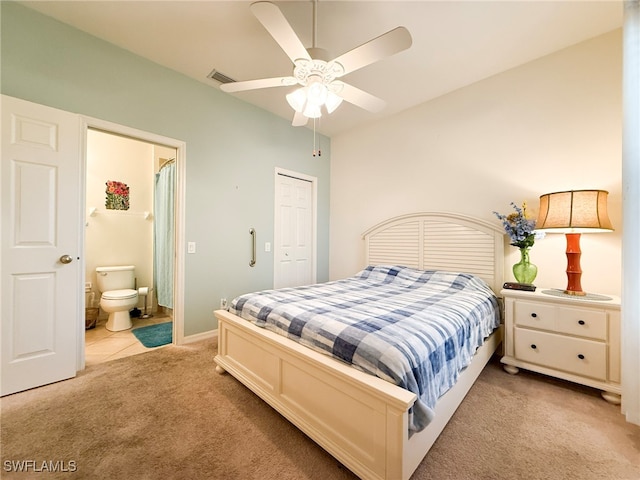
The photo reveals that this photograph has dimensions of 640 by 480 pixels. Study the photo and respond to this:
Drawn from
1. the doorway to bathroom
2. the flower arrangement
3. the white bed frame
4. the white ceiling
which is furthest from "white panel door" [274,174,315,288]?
the flower arrangement

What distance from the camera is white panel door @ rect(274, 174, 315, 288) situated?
357 centimetres

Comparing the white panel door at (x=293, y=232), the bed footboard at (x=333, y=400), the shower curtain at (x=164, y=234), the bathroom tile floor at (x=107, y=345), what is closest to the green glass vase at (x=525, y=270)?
the bed footboard at (x=333, y=400)

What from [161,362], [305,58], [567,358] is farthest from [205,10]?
[567,358]

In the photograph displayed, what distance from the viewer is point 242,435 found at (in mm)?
1426

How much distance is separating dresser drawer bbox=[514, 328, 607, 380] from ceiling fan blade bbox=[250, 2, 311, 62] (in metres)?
2.67

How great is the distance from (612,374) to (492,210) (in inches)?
60.7

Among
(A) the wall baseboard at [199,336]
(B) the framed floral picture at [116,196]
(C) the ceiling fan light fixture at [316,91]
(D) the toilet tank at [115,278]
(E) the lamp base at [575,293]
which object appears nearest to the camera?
(C) the ceiling fan light fixture at [316,91]

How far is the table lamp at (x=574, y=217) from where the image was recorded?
1.83 m

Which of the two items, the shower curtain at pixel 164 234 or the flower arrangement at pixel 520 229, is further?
the shower curtain at pixel 164 234

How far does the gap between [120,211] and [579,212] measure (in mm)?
5092

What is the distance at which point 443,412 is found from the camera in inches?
55.5

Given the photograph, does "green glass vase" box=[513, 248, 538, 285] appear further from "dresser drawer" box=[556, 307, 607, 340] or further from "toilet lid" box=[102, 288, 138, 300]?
"toilet lid" box=[102, 288, 138, 300]

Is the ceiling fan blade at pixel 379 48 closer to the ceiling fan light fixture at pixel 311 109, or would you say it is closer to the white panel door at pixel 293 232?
the ceiling fan light fixture at pixel 311 109

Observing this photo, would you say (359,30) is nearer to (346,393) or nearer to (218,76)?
(218,76)
